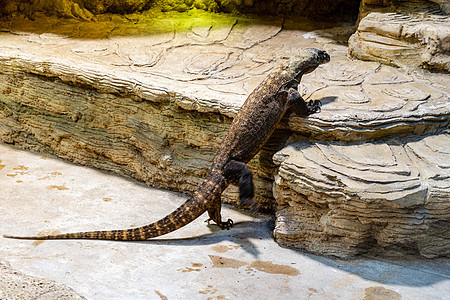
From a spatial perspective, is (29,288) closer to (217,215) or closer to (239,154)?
(217,215)

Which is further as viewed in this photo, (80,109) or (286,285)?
(80,109)

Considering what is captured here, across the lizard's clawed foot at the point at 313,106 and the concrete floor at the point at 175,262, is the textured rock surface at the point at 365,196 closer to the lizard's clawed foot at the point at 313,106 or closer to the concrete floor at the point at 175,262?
the concrete floor at the point at 175,262

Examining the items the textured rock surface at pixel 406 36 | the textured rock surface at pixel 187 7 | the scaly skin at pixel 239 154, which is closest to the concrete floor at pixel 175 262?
the scaly skin at pixel 239 154

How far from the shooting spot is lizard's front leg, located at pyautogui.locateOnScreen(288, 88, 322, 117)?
5051 millimetres

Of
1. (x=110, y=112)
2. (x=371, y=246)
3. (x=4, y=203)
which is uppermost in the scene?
(x=110, y=112)

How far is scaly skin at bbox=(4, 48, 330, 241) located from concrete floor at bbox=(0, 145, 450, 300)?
0.52 feet

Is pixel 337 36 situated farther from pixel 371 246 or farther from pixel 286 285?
pixel 286 285

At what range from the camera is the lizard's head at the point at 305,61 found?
5.43 m

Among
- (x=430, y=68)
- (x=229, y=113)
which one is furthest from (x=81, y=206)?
(x=430, y=68)

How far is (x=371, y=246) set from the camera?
4914 millimetres

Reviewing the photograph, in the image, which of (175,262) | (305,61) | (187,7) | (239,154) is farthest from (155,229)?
(187,7)

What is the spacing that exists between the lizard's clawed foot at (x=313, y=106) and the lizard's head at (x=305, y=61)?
41 cm

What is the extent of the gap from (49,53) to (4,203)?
2465 mm

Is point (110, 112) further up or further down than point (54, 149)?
further up
